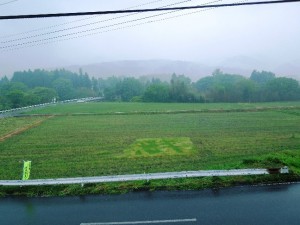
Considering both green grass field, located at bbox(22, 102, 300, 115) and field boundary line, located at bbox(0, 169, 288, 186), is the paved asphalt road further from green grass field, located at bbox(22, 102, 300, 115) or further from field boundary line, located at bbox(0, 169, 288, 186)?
green grass field, located at bbox(22, 102, 300, 115)

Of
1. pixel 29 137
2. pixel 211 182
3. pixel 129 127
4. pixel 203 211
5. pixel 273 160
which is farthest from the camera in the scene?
pixel 129 127

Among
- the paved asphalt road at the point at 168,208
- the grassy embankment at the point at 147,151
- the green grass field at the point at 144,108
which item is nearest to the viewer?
the paved asphalt road at the point at 168,208

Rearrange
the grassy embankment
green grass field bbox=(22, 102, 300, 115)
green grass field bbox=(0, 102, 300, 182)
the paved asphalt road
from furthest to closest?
green grass field bbox=(22, 102, 300, 115) < green grass field bbox=(0, 102, 300, 182) < the grassy embankment < the paved asphalt road

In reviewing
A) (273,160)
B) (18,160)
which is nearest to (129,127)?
(18,160)

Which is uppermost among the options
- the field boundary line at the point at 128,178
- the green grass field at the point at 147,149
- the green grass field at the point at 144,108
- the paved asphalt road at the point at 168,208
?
the field boundary line at the point at 128,178

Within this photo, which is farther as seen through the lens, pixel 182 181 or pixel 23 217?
pixel 182 181

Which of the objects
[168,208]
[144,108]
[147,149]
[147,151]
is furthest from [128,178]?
[144,108]

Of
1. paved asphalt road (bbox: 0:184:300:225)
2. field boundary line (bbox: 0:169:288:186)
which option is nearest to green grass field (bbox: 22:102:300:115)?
field boundary line (bbox: 0:169:288:186)

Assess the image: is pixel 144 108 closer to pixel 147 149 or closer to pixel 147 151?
pixel 147 149

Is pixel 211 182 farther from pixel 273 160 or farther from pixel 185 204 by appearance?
pixel 273 160

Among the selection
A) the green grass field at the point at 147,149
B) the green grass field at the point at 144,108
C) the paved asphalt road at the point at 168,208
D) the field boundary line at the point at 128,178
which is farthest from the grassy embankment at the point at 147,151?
the green grass field at the point at 144,108

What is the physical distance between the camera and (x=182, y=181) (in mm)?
13688

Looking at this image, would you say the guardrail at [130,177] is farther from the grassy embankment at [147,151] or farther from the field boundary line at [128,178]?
the grassy embankment at [147,151]

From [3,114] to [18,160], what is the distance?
40142 millimetres
